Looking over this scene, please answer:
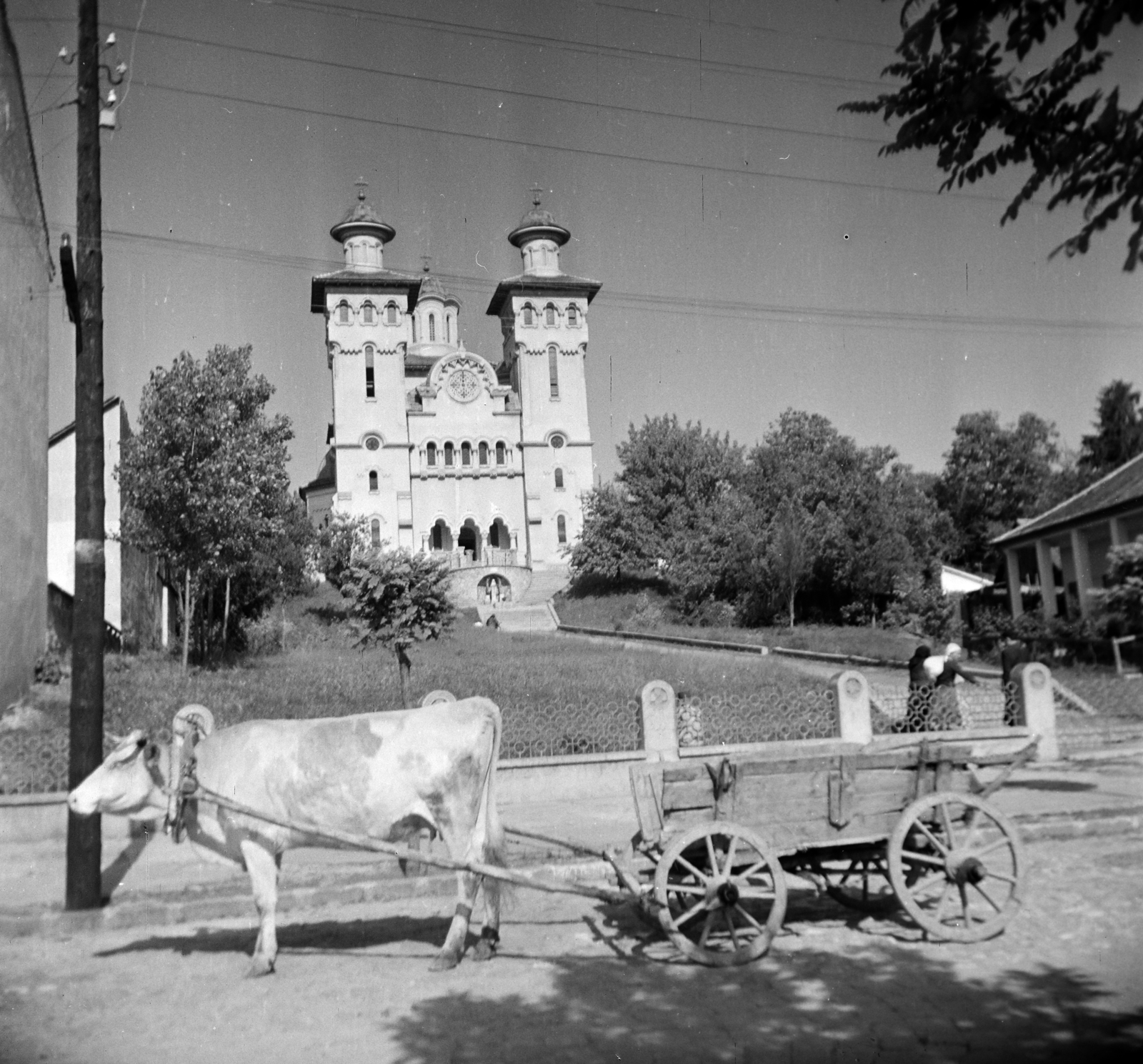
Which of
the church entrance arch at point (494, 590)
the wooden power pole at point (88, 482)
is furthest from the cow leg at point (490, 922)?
the church entrance arch at point (494, 590)

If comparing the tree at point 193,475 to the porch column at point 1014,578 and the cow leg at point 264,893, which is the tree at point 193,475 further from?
the cow leg at point 264,893

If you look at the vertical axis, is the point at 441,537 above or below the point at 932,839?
above

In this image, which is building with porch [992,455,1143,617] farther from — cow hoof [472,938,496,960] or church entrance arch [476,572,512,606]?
church entrance arch [476,572,512,606]

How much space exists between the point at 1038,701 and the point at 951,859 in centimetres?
936

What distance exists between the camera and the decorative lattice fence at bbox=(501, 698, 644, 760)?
12.7m

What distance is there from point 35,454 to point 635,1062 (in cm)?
1608

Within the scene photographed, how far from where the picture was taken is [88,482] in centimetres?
754

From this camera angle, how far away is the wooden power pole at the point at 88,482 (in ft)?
23.7

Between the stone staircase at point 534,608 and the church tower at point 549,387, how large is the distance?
7.09ft

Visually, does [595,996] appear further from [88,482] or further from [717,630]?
[717,630]

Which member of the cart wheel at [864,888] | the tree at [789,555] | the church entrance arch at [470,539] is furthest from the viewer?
the church entrance arch at [470,539]

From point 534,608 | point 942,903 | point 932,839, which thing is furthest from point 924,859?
point 534,608

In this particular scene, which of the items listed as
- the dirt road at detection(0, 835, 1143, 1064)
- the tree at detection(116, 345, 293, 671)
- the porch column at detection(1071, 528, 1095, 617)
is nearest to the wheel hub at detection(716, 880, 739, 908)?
the dirt road at detection(0, 835, 1143, 1064)

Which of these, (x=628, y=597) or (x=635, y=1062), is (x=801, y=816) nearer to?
(x=635, y=1062)
